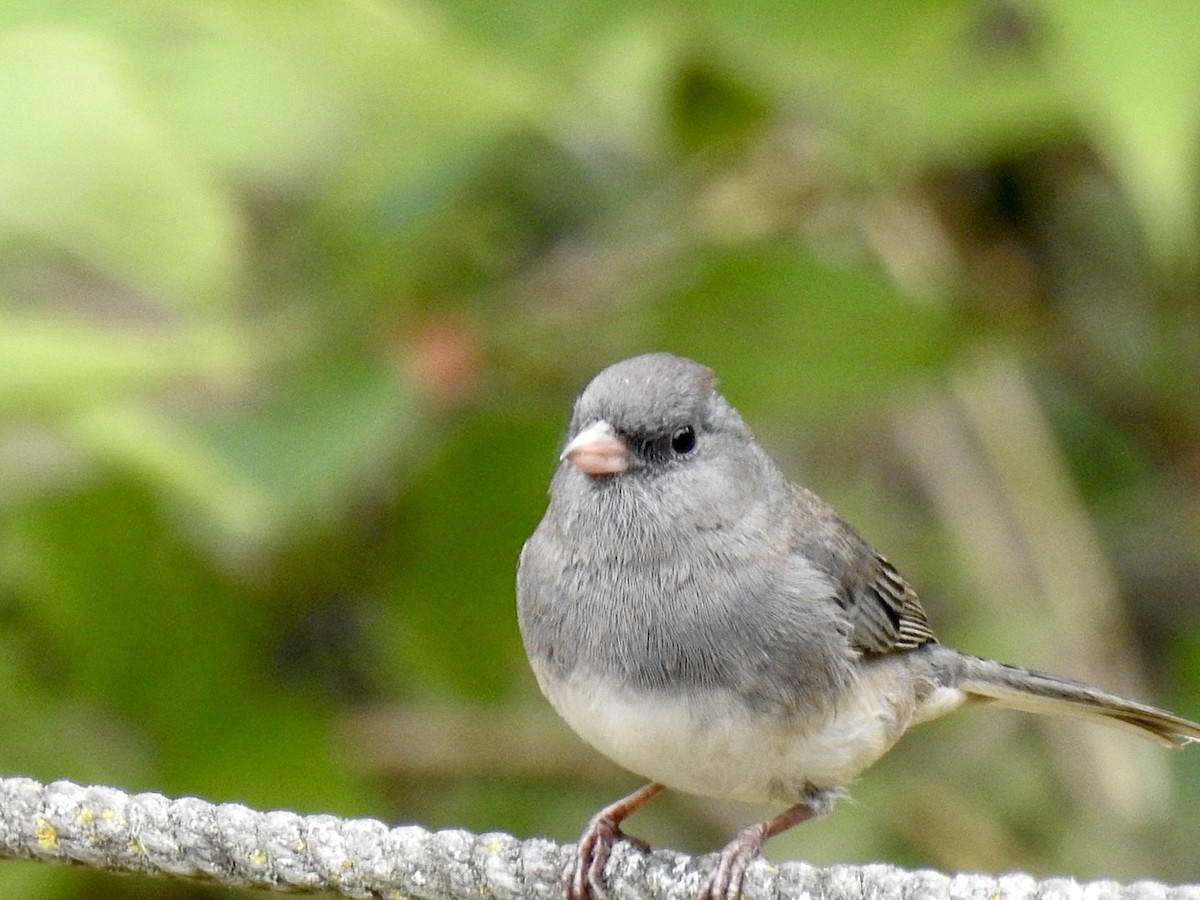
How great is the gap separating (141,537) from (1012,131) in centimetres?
189

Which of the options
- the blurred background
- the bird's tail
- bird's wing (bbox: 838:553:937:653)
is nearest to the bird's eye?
bird's wing (bbox: 838:553:937:653)

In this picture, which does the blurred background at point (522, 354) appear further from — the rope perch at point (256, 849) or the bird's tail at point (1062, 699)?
the rope perch at point (256, 849)

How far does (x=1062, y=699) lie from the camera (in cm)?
298

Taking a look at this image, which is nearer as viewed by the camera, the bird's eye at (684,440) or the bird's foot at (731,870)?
the bird's foot at (731,870)

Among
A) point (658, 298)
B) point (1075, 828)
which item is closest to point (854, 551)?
point (658, 298)

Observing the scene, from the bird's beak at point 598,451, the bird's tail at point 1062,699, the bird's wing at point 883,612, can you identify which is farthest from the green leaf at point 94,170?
the bird's tail at point 1062,699

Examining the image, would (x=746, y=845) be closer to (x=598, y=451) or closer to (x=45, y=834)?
(x=598, y=451)

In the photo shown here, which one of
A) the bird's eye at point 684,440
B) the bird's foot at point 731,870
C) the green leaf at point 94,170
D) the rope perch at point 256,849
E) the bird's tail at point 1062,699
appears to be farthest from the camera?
the bird's tail at point 1062,699

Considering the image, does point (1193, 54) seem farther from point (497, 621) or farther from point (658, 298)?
point (497, 621)

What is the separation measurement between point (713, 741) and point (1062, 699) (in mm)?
887

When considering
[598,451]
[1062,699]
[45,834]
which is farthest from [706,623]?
[45,834]

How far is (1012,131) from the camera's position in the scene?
3182 mm

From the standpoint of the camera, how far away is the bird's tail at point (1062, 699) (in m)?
2.91

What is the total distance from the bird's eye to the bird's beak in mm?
95
